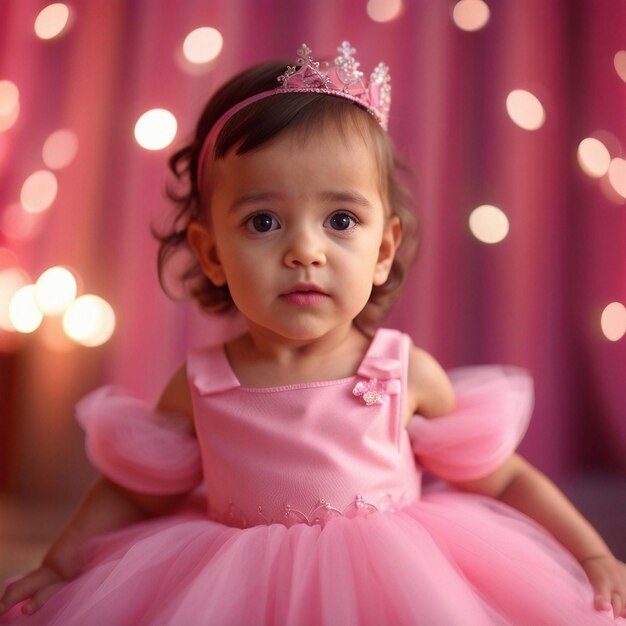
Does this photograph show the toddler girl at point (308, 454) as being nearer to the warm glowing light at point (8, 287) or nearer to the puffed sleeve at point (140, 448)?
the puffed sleeve at point (140, 448)

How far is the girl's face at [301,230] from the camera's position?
39.0 inches

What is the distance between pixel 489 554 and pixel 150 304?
921mm

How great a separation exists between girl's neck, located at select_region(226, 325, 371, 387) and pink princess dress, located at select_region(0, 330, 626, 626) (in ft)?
0.08

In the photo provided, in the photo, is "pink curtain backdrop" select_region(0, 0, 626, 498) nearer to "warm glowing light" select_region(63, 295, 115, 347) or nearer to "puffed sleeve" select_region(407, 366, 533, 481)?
"warm glowing light" select_region(63, 295, 115, 347)

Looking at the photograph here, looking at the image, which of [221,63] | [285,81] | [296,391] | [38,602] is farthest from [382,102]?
[38,602]

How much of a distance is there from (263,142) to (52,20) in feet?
2.61

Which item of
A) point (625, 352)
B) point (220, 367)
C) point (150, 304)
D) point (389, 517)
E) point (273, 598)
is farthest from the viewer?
point (150, 304)

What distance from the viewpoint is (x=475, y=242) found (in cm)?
155

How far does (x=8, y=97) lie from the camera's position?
59.8 inches

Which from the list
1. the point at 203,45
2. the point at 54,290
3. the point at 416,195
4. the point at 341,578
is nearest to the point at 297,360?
the point at 341,578

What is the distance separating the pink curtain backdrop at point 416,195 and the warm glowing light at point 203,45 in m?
0.01

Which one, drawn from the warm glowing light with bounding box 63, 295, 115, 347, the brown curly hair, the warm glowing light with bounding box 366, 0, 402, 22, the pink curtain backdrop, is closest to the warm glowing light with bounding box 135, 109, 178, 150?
the pink curtain backdrop

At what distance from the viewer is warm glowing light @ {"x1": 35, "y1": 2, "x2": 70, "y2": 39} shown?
151cm

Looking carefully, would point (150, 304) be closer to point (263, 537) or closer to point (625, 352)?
point (263, 537)
